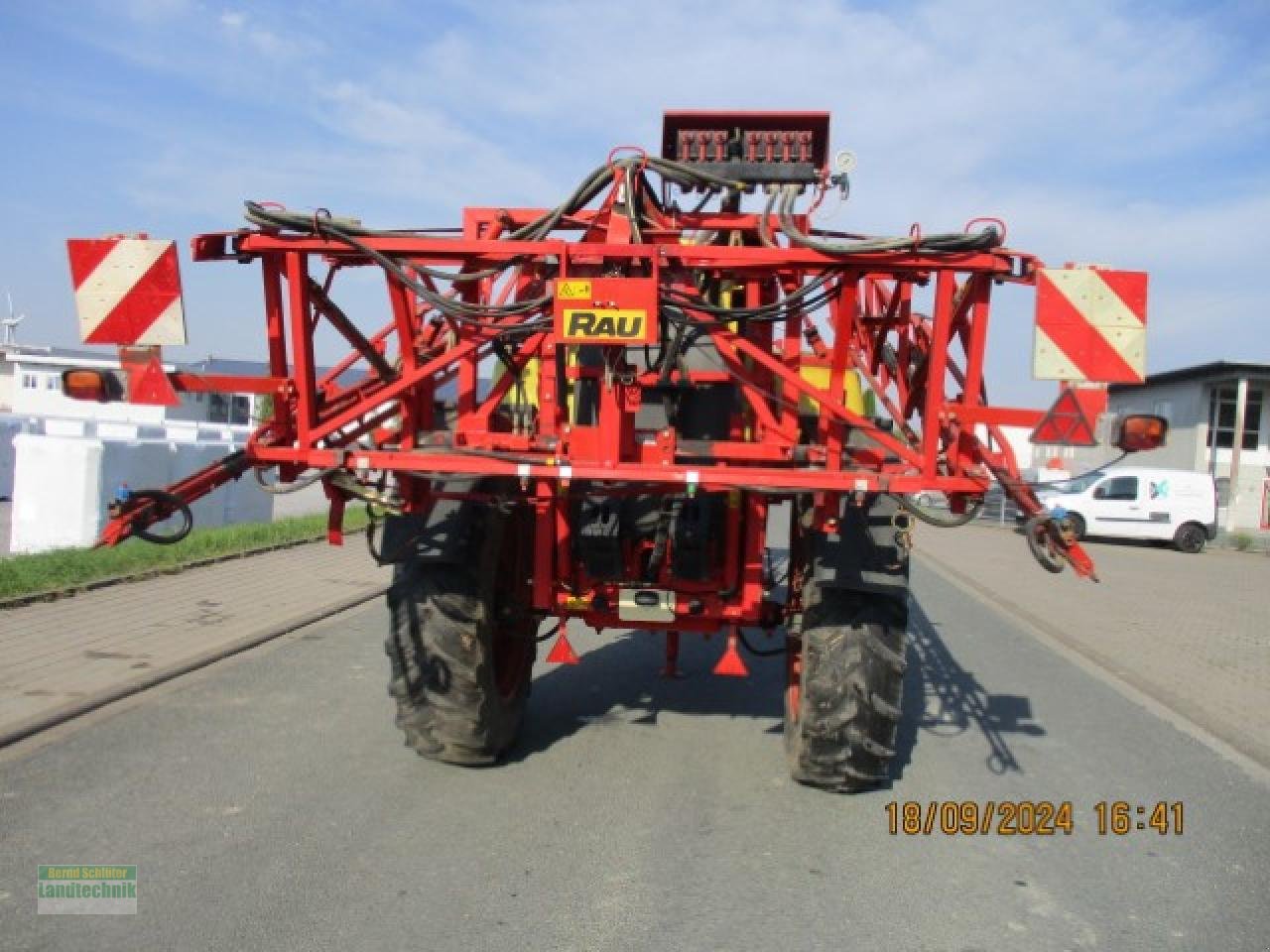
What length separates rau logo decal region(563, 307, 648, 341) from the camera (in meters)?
4.27

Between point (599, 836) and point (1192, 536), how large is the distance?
78.2 ft

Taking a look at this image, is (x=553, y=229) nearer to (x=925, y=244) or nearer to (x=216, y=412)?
(x=925, y=244)

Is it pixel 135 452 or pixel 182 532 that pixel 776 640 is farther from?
pixel 135 452

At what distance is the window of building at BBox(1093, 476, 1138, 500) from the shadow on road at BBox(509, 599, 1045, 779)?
1845 centimetres

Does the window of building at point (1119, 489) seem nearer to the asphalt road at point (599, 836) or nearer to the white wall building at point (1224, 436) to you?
the white wall building at point (1224, 436)

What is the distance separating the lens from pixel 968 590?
14.8 metres

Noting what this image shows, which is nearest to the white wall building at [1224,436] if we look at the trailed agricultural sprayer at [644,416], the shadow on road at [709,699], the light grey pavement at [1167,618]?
the light grey pavement at [1167,618]

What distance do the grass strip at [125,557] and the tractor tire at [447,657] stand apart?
10.7ft

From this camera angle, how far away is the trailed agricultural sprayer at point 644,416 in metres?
4.32

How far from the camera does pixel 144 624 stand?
8727 millimetres

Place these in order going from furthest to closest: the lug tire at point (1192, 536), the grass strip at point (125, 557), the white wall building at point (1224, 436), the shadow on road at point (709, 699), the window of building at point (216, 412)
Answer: the window of building at point (216, 412) → the white wall building at point (1224, 436) → the lug tire at point (1192, 536) → the grass strip at point (125, 557) → the shadow on road at point (709, 699)

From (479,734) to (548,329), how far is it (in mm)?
2122

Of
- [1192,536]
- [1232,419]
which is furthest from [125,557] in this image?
[1232,419]

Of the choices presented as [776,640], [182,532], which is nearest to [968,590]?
[776,640]
